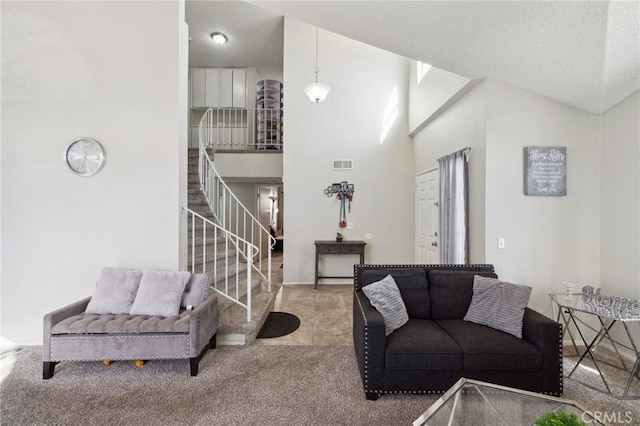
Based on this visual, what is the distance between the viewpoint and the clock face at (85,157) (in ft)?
9.80

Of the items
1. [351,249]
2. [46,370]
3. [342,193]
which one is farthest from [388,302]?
[342,193]

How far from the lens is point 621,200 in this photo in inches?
107

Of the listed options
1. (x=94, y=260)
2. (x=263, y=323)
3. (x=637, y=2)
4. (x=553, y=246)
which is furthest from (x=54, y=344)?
(x=637, y=2)

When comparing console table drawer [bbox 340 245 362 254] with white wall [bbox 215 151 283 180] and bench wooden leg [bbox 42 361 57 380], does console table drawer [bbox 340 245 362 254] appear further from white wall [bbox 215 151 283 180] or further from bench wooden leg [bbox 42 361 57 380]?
bench wooden leg [bbox 42 361 57 380]

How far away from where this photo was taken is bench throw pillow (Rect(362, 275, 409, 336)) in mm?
2336

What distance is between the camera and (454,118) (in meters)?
3.78

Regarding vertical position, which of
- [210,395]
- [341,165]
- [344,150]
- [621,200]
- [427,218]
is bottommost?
[210,395]

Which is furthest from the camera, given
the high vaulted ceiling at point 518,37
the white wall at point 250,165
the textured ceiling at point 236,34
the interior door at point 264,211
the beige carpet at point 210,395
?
the interior door at point 264,211

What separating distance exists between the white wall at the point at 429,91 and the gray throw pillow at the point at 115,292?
407cm

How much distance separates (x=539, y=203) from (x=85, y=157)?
476 cm

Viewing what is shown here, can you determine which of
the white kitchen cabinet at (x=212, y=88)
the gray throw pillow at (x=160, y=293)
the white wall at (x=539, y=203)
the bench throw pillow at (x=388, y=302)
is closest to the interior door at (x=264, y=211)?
the white kitchen cabinet at (x=212, y=88)

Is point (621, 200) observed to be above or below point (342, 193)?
below

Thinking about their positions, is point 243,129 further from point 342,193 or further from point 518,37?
point 518,37

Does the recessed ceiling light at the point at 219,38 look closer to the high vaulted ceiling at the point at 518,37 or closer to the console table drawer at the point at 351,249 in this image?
the high vaulted ceiling at the point at 518,37
